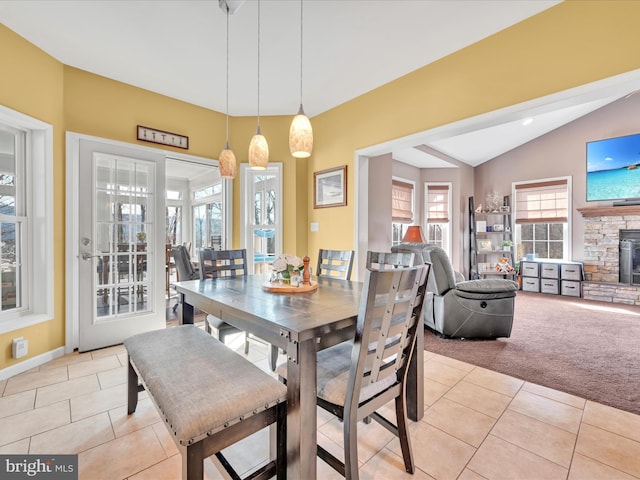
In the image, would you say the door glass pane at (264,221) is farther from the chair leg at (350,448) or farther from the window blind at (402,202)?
the chair leg at (350,448)

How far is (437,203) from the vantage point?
674 cm

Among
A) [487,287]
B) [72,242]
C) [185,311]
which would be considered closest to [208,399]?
[185,311]

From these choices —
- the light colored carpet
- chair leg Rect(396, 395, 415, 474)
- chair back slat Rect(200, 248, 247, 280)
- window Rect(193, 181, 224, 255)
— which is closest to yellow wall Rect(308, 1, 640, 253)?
chair back slat Rect(200, 248, 247, 280)

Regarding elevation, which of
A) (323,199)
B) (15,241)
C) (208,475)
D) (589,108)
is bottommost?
(208,475)

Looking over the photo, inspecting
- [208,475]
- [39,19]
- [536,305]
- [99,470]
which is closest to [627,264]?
[536,305]

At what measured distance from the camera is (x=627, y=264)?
5.16m

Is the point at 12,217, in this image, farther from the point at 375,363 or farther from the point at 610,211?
the point at 610,211

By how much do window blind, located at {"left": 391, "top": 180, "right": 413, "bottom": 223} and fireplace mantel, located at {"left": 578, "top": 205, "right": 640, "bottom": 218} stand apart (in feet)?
10.3

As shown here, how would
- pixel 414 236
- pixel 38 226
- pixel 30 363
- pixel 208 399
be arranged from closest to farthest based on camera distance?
pixel 208 399 → pixel 30 363 → pixel 38 226 → pixel 414 236

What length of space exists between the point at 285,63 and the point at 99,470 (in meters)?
3.26

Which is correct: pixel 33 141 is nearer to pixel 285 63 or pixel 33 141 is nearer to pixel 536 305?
pixel 285 63

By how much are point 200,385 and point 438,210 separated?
21.3ft

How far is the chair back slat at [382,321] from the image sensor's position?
116 cm

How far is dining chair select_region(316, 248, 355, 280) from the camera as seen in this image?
101 inches
